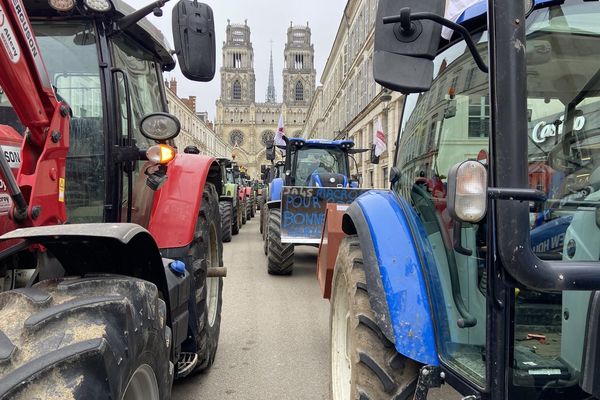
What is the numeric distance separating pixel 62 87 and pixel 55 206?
76 centimetres

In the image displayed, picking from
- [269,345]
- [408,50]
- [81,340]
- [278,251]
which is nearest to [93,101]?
[81,340]

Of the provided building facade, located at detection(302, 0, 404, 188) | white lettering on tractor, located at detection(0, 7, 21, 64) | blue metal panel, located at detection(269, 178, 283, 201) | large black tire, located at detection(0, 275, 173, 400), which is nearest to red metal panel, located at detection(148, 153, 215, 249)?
large black tire, located at detection(0, 275, 173, 400)

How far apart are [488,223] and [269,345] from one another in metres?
3.38

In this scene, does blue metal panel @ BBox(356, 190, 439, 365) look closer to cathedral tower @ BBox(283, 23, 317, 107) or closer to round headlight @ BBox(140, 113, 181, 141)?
round headlight @ BBox(140, 113, 181, 141)

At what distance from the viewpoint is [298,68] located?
106 m

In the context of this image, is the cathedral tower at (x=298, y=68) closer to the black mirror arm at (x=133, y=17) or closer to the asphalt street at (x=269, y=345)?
the asphalt street at (x=269, y=345)

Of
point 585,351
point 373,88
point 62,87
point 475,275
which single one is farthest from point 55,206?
point 373,88

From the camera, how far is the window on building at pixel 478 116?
1.83 m

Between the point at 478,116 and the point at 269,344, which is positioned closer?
the point at 478,116

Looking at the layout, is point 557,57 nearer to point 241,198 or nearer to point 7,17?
point 7,17

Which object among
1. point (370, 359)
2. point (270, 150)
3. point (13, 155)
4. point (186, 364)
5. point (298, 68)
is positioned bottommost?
point (186, 364)

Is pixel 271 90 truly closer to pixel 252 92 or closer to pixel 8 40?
pixel 252 92

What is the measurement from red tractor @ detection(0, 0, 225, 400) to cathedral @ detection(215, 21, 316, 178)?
97018mm

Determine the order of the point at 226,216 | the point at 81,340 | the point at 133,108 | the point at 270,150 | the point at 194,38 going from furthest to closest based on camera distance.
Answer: the point at 270,150 → the point at 226,216 → the point at 133,108 → the point at 194,38 → the point at 81,340
